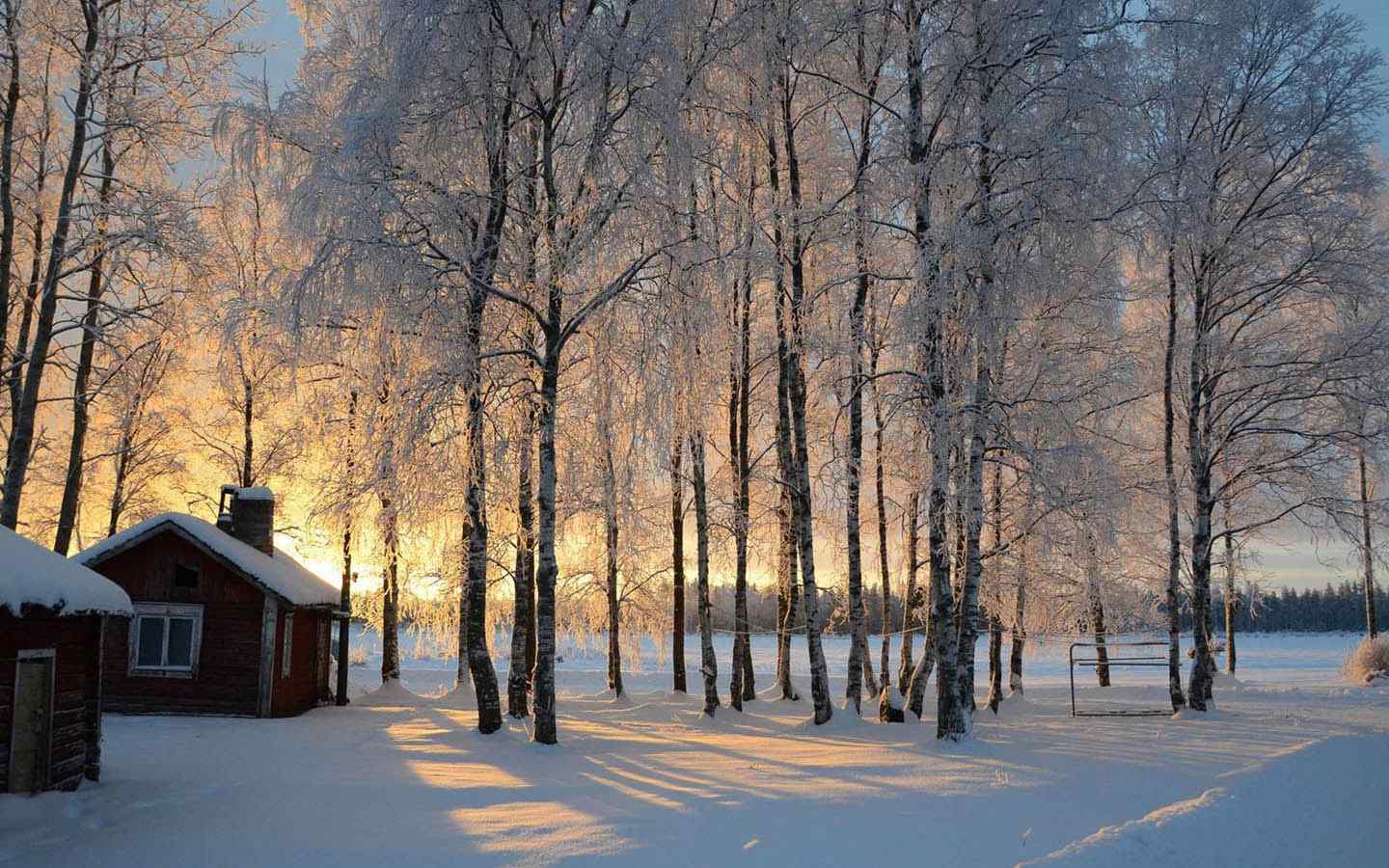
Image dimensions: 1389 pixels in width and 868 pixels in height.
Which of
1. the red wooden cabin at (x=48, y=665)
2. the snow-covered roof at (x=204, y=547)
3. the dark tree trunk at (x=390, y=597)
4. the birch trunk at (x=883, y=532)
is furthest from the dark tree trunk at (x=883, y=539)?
the red wooden cabin at (x=48, y=665)

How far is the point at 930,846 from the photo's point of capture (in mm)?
7648

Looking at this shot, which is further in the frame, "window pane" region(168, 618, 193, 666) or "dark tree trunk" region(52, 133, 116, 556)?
"window pane" region(168, 618, 193, 666)

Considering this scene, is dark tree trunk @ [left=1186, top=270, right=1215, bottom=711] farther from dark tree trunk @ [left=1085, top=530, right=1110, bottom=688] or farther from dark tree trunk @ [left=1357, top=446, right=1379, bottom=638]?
dark tree trunk @ [left=1357, top=446, right=1379, bottom=638]

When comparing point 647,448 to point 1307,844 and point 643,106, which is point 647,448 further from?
point 1307,844

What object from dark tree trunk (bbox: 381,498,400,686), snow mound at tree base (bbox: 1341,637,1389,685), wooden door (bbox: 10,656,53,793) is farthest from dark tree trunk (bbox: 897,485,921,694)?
snow mound at tree base (bbox: 1341,637,1389,685)

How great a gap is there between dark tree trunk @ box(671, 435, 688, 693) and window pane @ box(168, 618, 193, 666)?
9.73 m

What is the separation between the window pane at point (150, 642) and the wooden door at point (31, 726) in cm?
801

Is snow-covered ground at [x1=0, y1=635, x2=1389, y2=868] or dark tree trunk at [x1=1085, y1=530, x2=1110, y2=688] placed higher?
dark tree trunk at [x1=1085, y1=530, x2=1110, y2=688]

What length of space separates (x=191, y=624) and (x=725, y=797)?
1279 cm

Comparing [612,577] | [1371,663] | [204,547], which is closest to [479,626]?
[204,547]

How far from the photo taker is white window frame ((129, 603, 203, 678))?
696 inches

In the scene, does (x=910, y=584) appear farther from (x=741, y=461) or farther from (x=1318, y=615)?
(x=1318, y=615)

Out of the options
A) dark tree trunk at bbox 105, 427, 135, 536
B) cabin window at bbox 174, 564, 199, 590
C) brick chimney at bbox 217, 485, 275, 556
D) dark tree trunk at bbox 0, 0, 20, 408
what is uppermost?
dark tree trunk at bbox 0, 0, 20, 408

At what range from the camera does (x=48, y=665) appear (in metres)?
10.5
